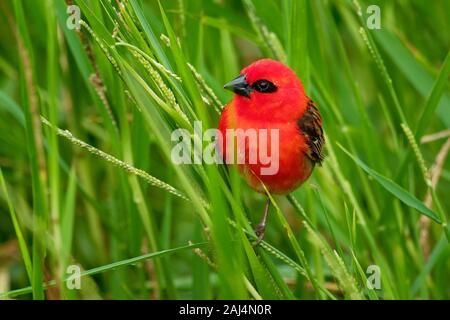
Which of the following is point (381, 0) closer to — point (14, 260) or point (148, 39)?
point (148, 39)

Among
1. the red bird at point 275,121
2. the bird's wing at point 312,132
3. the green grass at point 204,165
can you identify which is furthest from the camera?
the bird's wing at point 312,132

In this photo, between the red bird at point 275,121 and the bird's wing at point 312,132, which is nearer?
the red bird at point 275,121

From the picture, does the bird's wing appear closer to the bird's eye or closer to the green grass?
the green grass

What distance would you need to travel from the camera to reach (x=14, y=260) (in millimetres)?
2744

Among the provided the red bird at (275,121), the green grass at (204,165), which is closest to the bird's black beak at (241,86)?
the red bird at (275,121)

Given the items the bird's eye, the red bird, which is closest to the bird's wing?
the red bird

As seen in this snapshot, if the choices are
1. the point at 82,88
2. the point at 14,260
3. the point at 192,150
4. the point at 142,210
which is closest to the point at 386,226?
the point at 142,210

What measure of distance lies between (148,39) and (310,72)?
76 cm

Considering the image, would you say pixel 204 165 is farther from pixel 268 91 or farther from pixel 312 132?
pixel 312 132

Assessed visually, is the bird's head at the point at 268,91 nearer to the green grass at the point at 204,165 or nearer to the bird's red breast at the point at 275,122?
the bird's red breast at the point at 275,122

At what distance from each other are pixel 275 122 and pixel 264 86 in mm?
106

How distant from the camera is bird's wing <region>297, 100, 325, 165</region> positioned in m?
2.09

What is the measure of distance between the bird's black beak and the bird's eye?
2 centimetres

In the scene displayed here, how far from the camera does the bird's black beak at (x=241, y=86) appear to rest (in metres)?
1.97
